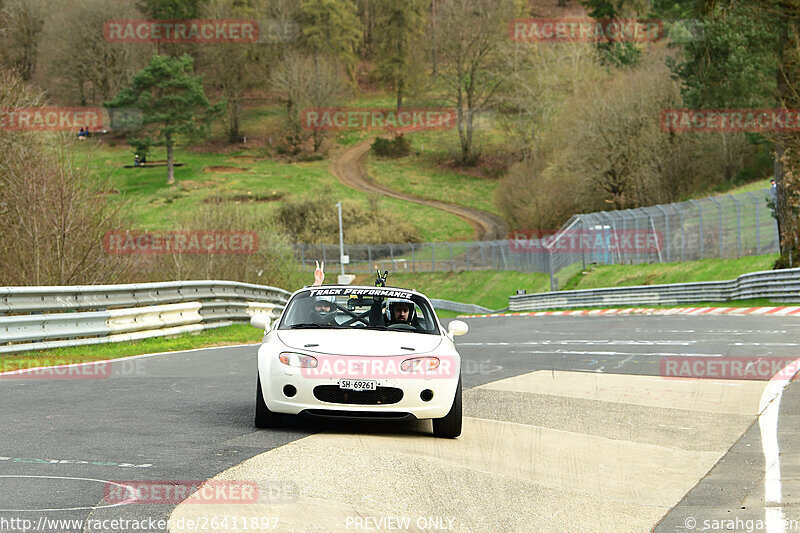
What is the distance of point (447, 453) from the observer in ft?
26.0

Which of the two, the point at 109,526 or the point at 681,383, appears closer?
the point at 109,526

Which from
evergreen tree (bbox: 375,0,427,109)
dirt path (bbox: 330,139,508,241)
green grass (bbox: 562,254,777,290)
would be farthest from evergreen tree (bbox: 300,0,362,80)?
green grass (bbox: 562,254,777,290)

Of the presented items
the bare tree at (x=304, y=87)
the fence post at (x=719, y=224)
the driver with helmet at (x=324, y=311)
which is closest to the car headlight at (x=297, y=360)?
the driver with helmet at (x=324, y=311)

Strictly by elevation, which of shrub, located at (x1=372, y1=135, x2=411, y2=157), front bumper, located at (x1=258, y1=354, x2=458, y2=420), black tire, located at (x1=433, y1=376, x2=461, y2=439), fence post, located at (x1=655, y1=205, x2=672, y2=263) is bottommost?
fence post, located at (x1=655, y1=205, x2=672, y2=263)

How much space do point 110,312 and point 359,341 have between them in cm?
1030

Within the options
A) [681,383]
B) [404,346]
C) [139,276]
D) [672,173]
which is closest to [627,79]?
[672,173]

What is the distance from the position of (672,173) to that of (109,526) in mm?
57024

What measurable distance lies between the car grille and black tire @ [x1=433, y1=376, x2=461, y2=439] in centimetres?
49

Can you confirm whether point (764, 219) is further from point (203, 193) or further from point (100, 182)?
point (203, 193)

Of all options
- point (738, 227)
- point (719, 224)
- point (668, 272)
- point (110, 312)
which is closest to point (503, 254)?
point (668, 272)

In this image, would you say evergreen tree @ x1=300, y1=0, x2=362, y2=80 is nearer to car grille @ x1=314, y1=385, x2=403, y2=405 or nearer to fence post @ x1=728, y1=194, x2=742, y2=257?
fence post @ x1=728, y1=194, x2=742, y2=257

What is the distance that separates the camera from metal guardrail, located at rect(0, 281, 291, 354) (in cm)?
1523

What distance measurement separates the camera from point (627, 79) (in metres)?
64.1

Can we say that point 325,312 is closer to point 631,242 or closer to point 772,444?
point 772,444
